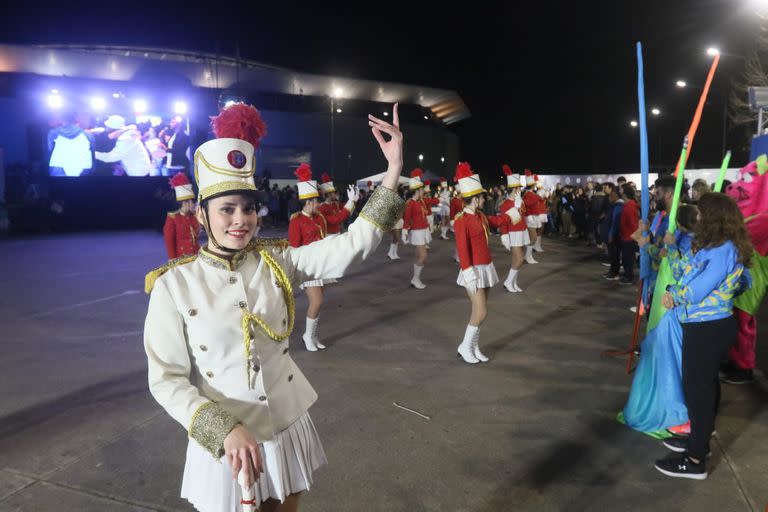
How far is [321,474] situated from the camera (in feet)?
12.1

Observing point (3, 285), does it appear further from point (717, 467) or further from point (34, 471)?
point (717, 467)

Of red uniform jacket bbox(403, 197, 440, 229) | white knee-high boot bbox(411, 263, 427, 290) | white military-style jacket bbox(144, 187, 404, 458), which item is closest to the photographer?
white military-style jacket bbox(144, 187, 404, 458)

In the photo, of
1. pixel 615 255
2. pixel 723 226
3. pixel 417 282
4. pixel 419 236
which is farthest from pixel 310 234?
pixel 615 255

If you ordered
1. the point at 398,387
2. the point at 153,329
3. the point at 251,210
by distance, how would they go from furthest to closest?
the point at 398,387, the point at 251,210, the point at 153,329

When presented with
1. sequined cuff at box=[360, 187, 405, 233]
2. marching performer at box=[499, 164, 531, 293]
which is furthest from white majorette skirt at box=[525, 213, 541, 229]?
sequined cuff at box=[360, 187, 405, 233]

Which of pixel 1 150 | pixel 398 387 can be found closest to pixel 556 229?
pixel 398 387

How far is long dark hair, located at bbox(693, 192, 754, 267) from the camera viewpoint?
3447 mm

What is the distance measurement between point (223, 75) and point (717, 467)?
37.6 metres

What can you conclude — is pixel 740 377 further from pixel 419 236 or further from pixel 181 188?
pixel 419 236

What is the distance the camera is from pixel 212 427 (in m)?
1.66

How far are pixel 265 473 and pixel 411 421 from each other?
9.09 ft

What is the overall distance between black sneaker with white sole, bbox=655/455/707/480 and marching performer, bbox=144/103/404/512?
2851mm

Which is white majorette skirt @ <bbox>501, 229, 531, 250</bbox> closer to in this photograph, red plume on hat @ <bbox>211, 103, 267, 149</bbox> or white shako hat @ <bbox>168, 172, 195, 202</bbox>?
white shako hat @ <bbox>168, 172, 195, 202</bbox>

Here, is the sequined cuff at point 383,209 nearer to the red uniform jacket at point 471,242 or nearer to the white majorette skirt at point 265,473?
the white majorette skirt at point 265,473
